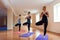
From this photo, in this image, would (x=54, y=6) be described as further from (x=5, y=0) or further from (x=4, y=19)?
(x=4, y=19)

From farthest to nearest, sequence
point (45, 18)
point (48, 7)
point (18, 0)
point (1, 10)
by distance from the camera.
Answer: point (1, 10)
point (48, 7)
point (18, 0)
point (45, 18)

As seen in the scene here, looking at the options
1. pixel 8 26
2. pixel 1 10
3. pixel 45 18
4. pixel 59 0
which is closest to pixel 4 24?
pixel 8 26

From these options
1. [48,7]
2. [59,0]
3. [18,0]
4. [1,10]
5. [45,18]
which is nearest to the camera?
[45,18]

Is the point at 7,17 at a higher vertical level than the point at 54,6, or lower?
lower

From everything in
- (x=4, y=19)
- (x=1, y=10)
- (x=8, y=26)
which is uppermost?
(x=1, y=10)

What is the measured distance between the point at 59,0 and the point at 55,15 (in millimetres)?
1463

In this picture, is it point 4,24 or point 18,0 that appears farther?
point 4,24

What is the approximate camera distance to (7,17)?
1204 centimetres

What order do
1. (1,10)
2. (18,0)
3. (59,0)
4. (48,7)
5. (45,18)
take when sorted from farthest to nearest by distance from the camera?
(1,10) < (48,7) < (18,0) < (59,0) < (45,18)

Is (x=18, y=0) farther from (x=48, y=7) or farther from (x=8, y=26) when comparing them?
(x=8, y=26)

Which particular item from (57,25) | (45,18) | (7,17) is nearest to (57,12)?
(57,25)

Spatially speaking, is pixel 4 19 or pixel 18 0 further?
pixel 4 19

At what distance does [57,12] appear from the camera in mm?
8328

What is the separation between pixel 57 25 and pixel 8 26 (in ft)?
19.9
